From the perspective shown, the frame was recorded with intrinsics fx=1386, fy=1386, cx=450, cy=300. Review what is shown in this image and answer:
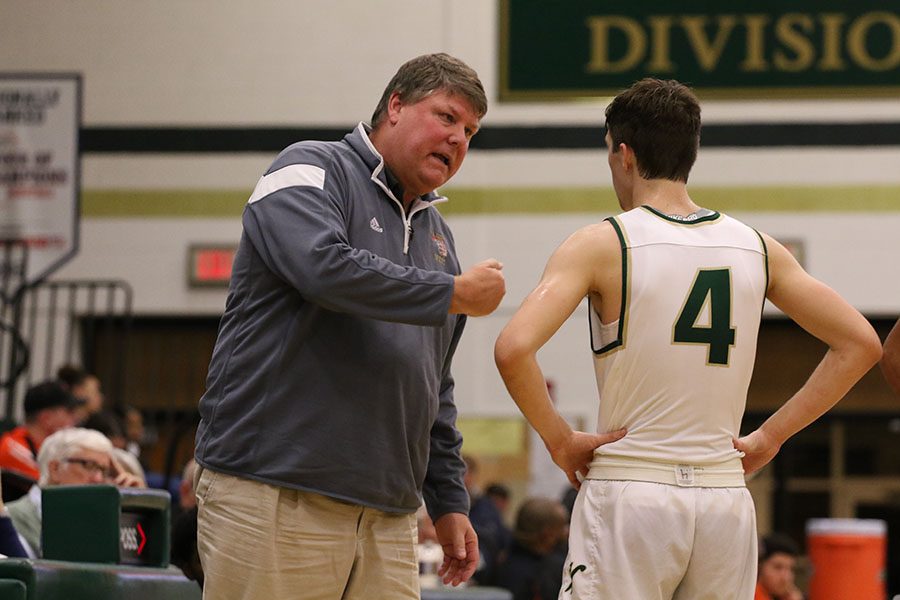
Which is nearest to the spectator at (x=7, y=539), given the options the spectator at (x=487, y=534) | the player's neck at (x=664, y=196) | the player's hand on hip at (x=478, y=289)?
the player's hand on hip at (x=478, y=289)

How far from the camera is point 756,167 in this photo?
1144 centimetres

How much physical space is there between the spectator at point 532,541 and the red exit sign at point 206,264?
4.76 m

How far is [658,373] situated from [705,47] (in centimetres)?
917

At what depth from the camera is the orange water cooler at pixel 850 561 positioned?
8.61 metres

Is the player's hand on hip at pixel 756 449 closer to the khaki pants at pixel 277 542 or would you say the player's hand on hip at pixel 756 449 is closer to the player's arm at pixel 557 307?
the player's arm at pixel 557 307

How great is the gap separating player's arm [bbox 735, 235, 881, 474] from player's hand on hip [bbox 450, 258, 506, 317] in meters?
0.61

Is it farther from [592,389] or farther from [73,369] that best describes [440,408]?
[592,389]

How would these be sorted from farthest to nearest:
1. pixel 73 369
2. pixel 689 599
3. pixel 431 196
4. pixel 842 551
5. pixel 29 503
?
pixel 73 369 → pixel 842 551 → pixel 29 503 → pixel 431 196 → pixel 689 599

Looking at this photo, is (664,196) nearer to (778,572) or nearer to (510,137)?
(778,572)

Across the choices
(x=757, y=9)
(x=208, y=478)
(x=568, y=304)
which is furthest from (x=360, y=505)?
(x=757, y=9)

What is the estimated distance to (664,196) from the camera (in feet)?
9.70

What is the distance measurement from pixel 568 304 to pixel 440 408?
68 centimetres

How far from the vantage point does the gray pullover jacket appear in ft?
9.18

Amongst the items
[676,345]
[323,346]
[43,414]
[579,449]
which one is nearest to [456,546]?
[579,449]
